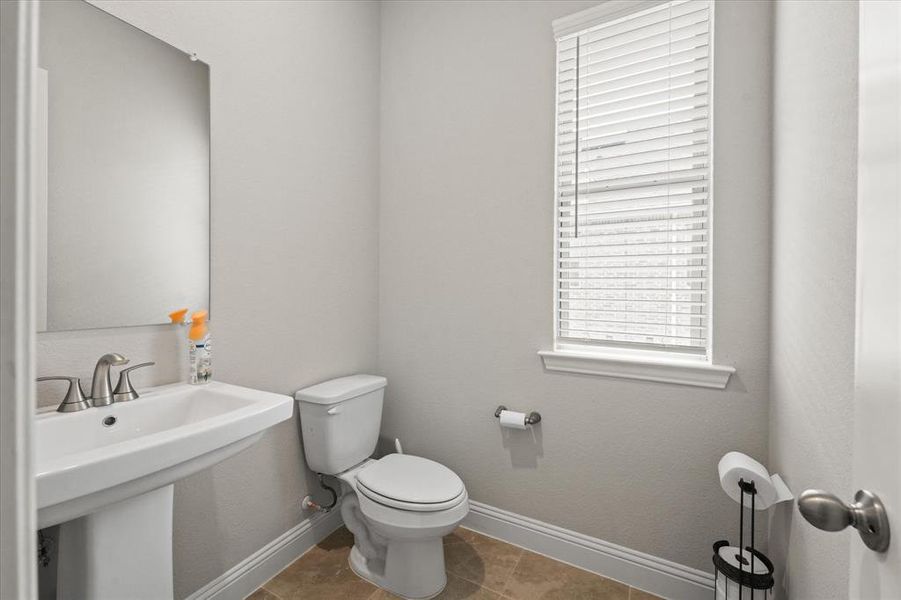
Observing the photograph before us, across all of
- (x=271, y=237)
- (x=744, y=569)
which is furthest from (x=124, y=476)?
(x=744, y=569)

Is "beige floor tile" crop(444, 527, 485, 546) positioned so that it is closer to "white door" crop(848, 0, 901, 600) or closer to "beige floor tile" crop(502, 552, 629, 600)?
"beige floor tile" crop(502, 552, 629, 600)

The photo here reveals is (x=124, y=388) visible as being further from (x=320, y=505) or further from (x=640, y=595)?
(x=640, y=595)

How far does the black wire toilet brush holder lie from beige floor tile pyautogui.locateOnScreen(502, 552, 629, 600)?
1.40 ft

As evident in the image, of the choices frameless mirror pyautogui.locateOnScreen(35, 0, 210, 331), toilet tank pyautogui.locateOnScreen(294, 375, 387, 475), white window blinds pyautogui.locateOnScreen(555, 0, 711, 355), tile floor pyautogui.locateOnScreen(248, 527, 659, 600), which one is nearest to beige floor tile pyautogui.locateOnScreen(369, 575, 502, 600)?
tile floor pyautogui.locateOnScreen(248, 527, 659, 600)

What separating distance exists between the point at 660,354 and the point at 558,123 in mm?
1041

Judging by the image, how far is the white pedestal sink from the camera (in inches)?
29.1

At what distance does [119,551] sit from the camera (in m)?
0.95

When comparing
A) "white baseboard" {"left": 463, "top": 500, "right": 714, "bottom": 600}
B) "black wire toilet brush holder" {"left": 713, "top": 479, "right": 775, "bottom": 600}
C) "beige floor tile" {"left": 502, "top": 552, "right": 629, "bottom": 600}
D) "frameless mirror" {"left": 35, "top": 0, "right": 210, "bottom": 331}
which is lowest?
"beige floor tile" {"left": 502, "top": 552, "right": 629, "bottom": 600}

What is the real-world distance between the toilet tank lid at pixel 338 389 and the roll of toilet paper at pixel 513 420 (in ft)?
1.90

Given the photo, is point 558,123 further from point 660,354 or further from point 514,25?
point 660,354

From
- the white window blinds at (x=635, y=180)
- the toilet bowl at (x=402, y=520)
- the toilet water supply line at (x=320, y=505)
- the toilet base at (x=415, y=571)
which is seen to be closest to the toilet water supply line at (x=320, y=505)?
the toilet water supply line at (x=320, y=505)

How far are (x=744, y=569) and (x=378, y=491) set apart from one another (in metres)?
1.17

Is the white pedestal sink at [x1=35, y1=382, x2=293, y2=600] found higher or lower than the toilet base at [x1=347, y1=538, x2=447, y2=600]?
higher

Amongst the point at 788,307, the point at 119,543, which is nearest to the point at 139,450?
the point at 119,543
